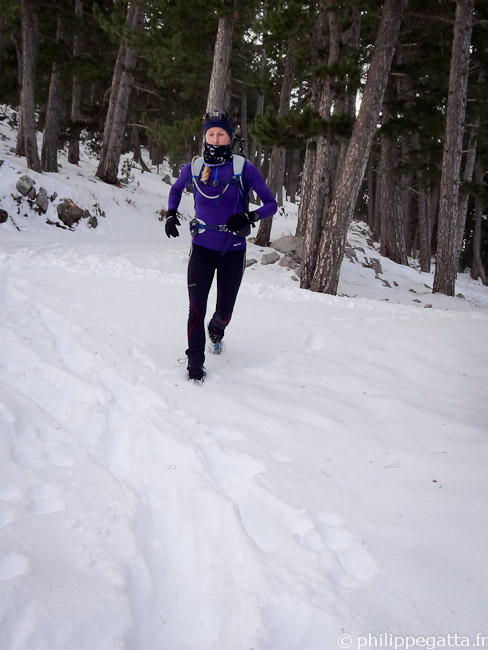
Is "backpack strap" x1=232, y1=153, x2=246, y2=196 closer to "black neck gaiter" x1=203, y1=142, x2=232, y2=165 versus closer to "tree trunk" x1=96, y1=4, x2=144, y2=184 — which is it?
"black neck gaiter" x1=203, y1=142, x2=232, y2=165

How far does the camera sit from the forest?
766 cm

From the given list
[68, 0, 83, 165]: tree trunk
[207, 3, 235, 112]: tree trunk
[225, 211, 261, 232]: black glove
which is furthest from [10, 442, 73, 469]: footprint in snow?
[68, 0, 83, 165]: tree trunk

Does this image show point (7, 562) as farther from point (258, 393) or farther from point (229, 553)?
point (258, 393)

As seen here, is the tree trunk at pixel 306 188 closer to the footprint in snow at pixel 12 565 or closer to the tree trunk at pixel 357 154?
the tree trunk at pixel 357 154

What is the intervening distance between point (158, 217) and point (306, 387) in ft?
47.7

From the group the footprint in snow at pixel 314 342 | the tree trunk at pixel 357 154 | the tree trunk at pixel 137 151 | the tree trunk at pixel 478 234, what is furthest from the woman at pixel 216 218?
the tree trunk at pixel 137 151

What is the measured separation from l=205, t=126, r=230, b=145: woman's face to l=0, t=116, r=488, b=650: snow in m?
1.98

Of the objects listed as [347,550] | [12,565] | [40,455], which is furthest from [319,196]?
[12,565]

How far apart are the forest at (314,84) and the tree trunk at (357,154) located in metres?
0.02

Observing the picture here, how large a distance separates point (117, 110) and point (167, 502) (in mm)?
16726

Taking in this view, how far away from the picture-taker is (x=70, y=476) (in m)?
2.35

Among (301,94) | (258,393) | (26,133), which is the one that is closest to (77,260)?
(258,393)

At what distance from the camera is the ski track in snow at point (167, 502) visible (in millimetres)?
1626

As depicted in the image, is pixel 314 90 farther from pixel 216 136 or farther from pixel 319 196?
pixel 216 136
